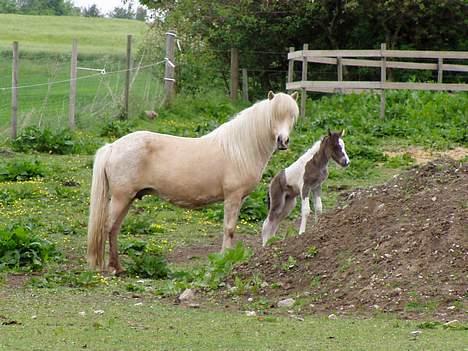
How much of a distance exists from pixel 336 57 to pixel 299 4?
157 inches

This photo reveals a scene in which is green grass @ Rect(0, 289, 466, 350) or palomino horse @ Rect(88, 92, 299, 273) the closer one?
green grass @ Rect(0, 289, 466, 350)

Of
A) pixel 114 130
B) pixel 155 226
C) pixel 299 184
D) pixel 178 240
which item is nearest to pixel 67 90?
pixel 114 130

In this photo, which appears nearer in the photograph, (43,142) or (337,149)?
(337,149)

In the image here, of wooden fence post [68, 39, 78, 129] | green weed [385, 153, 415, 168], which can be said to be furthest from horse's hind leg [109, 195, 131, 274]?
wooden fence post [68, 39, 78, 129]

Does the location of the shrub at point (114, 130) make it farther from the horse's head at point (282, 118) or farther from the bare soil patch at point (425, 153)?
the horse's head at point (282, 118)

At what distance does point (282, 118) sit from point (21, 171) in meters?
6.54

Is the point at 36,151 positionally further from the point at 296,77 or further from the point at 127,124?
the point at 296,77

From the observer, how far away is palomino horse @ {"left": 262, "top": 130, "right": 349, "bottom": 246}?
522 inches

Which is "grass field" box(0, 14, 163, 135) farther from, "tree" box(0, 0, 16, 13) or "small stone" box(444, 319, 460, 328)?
"tree" box(0, 0, 16, 13)

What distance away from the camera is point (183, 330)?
805cm

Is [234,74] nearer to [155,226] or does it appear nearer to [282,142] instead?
[155,226]

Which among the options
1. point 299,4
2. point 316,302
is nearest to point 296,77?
point 299,4

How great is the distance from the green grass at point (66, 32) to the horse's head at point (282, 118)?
3702cm

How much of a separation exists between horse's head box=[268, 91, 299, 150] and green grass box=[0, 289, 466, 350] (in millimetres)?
3199
